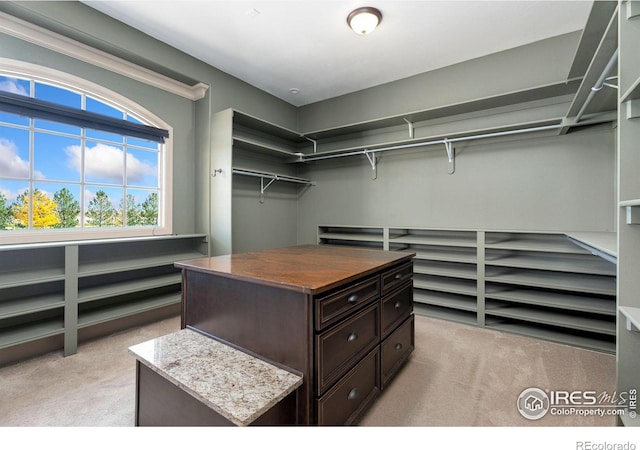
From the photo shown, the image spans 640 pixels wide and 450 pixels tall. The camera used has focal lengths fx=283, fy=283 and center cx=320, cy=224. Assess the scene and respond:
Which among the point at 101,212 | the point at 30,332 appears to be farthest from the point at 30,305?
the point at 101,212

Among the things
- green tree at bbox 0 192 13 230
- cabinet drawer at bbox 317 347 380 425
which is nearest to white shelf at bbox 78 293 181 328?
green tree at bbox 0 192 13 230

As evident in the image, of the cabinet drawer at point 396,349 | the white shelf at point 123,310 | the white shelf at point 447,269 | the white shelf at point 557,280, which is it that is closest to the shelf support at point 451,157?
the white shelf at point 447,269

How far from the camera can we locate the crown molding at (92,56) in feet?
7.27

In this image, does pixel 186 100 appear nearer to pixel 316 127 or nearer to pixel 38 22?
pixel 38 22

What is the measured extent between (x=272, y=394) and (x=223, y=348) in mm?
492

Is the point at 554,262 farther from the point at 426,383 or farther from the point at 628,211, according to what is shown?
the point at 426,383

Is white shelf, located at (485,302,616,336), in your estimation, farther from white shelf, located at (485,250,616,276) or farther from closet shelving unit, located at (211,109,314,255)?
closet shelving unit, located at (211,109,314,255)

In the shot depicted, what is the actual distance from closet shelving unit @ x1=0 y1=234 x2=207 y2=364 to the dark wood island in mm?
1342

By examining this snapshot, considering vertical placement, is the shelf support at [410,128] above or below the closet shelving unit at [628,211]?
above

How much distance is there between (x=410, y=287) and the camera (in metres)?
2.20

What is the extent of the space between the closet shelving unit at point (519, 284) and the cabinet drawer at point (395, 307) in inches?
46.6

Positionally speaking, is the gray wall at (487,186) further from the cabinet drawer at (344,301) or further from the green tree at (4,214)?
the green tree at (4,214)

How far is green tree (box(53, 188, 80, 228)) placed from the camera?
257 cm

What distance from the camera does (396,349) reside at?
197 cm
